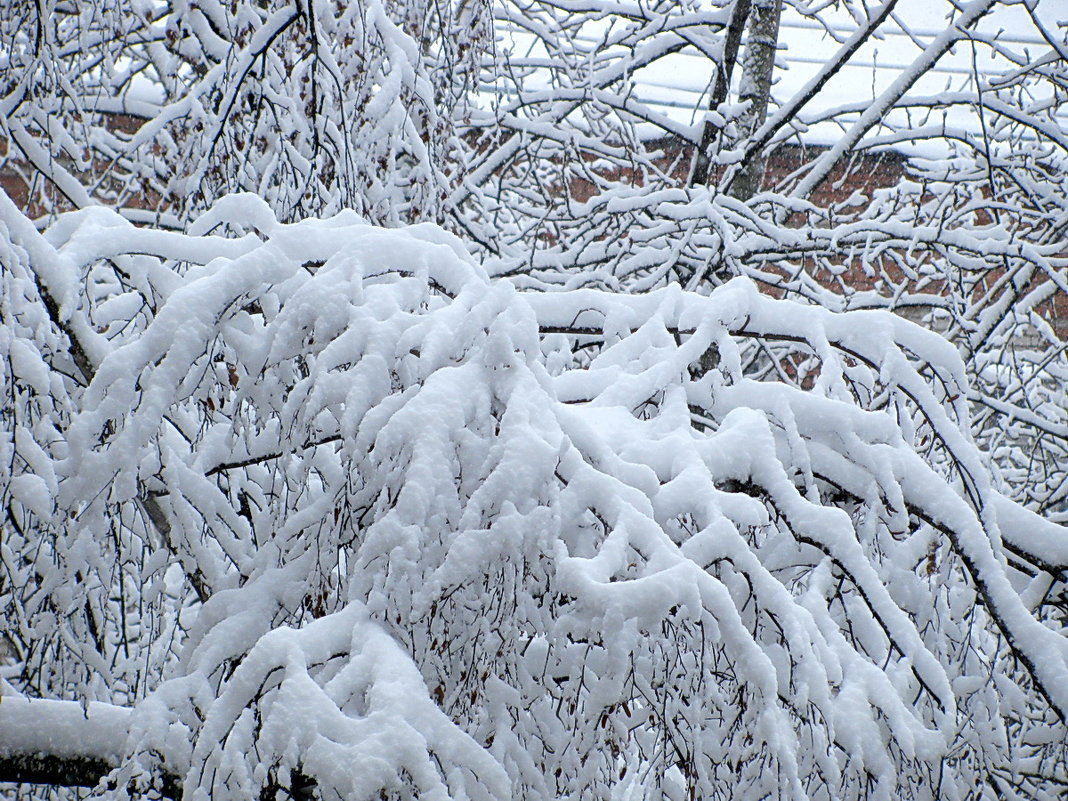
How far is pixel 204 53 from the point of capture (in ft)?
11.0

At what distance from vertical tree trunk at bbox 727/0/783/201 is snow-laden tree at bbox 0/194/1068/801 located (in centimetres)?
298

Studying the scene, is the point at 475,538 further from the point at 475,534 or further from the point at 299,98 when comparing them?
the point at 299,98

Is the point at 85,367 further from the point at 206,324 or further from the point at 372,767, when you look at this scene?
the point at 372,767

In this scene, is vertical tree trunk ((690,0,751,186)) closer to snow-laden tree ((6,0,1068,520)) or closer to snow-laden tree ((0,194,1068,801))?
snow-laden tree ((6,0,1068,520))

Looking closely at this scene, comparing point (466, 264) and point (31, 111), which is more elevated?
point (466, 264)

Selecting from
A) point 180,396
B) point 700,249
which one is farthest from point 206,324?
point 700,249

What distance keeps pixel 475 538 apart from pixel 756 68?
4.17m

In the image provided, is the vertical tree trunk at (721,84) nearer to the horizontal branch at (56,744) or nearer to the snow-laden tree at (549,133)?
the snow-laden tree at (549,133)

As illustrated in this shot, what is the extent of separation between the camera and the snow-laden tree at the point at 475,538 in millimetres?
1323

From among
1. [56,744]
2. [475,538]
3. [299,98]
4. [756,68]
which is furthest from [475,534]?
[756,68]

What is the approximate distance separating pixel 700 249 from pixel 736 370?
2.86 metres

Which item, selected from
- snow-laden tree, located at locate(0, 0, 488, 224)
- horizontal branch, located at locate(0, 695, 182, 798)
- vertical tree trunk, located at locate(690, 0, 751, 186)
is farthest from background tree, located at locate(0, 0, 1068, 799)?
vertical tree trunk, located at locate(690, 0, 751, 186)

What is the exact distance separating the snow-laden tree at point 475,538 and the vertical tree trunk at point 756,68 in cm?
298

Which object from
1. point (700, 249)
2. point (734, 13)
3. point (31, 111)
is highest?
point (734, 13)
